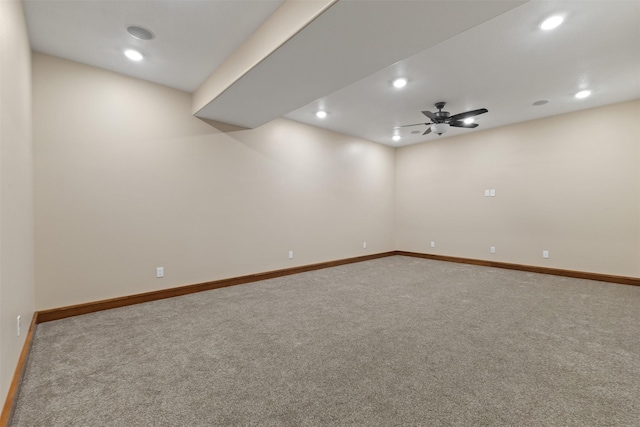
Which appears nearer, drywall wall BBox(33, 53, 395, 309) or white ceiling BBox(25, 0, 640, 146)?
white ceiling BBox(25, 0, 640, 146)

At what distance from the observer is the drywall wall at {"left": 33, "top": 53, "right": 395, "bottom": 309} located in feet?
9.77

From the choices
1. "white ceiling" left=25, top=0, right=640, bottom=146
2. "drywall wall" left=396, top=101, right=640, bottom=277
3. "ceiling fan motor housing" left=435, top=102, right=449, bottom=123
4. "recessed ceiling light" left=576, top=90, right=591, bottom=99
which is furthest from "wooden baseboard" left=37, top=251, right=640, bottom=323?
"ceiling fan motor housing" left=435, top=102, right=449, bottom=123

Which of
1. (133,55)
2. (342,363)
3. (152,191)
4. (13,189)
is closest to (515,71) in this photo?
(342,363)

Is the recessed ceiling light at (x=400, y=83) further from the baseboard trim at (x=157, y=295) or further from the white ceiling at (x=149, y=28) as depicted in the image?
the baseboard trim at (x=157, y=295)

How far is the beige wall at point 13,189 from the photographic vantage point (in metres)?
1.55

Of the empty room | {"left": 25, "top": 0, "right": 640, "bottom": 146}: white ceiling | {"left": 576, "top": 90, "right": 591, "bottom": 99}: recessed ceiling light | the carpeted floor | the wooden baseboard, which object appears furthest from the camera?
{"left": 576, "top": 90, "right": 591, "bottom": 99}: recessed ceiling light

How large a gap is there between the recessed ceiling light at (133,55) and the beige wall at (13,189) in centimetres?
76

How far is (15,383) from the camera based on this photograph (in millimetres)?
1709

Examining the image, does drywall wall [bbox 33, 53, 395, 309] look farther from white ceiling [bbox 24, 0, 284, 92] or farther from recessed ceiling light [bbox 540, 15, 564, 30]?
recessed ceiling light [bbox 540, 15, 564, 30]

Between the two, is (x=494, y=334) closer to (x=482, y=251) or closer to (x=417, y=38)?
(x=417, y=38)

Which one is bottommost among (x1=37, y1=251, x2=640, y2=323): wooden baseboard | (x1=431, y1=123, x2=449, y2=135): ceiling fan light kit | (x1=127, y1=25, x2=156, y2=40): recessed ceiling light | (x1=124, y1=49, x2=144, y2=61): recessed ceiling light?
(x1=37, y1=251, x2=640, y2=323): wooden baseboard

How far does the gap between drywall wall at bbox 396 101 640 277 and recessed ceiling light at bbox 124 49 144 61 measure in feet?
19.0

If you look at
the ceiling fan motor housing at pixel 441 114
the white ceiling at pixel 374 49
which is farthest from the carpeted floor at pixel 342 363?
the ceiling fan motor housing at pixel 441 114

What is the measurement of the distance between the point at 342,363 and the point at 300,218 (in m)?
3.37
